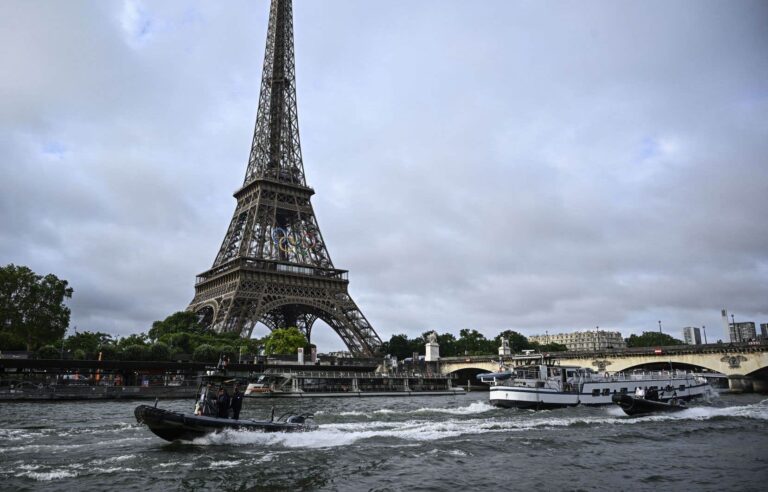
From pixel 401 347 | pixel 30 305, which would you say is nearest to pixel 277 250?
pixel 30 305

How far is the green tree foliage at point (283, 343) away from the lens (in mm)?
90650

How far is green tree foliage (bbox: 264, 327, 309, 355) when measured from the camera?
90650 millimetres

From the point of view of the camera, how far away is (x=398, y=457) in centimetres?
2416

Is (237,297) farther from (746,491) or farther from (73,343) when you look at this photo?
(746,491)

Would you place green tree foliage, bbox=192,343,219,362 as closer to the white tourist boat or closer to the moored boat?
the moored boat

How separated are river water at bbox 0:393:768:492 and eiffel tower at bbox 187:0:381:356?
2121 inches

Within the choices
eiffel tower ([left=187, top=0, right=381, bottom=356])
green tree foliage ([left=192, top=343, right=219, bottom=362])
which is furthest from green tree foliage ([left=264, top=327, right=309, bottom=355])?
green tree foliage ([left=192, top=343, right=219, bottom=362])

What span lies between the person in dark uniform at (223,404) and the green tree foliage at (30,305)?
207 feet

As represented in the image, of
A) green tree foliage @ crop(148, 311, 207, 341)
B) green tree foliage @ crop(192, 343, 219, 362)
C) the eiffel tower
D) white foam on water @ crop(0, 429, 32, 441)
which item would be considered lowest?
white foam on water @ crop(0, 429, 32, 441)

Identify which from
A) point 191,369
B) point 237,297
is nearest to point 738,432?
point 191,369

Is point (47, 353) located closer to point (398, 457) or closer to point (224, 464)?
point (224, 464)

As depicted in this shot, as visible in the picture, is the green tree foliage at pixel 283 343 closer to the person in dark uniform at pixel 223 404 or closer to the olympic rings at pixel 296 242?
the olympic rings at pixel 296 242

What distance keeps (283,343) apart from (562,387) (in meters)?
49.1

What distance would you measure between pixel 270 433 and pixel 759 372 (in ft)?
257
